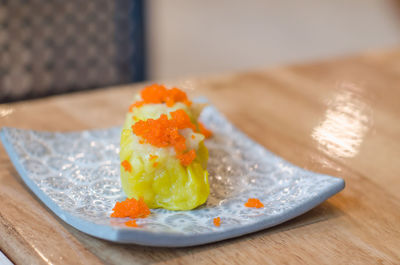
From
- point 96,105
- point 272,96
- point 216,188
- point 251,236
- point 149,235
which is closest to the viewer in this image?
point 149,235

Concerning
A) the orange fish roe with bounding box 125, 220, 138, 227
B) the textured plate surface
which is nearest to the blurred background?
the textured plate surface

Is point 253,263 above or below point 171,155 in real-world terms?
below

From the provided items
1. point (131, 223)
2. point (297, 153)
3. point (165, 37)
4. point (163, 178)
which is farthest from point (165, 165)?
point (165, 37)

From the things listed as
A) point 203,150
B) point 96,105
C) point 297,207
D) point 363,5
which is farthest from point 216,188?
point 363,5

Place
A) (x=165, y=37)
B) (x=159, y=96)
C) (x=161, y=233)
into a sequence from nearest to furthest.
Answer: (x=161, y=233) → (x=159, y=96) → (x=165, y=37)

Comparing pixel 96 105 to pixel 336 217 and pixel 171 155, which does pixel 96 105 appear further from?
pixel 336 217

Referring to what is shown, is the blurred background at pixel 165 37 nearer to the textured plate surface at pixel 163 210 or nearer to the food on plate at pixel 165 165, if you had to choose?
the textured plate surface at pixel 163 210

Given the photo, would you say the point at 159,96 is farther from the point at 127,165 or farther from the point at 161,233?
the point at 161,233
